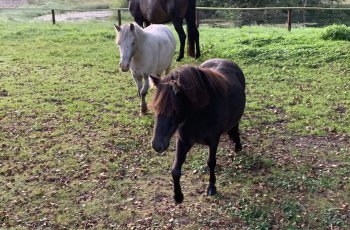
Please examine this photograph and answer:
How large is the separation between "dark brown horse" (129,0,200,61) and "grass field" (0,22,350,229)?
1.58 metres

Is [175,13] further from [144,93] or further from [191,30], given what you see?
[144,93]

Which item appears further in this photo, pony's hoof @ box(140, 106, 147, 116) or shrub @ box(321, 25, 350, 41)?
shrub @ box(321, 25, 350, 41)

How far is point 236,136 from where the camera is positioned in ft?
18.0

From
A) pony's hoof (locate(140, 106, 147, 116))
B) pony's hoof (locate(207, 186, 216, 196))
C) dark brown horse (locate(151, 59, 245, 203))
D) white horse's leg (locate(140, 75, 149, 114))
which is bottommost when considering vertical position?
pony's hoof (locate(207, 186, 216, 196))

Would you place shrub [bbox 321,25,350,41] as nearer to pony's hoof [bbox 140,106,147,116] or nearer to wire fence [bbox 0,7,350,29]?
pony's hoof [bbox 140,106,147,116]

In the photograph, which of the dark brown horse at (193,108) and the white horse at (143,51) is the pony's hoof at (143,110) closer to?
the white horse at (143,51)

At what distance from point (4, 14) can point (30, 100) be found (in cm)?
1676

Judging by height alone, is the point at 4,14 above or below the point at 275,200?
above

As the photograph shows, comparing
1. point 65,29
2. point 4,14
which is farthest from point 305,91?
point 4,14

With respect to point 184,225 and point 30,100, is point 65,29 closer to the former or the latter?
point 30,100

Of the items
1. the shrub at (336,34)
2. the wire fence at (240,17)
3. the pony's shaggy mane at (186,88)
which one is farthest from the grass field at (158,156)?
the wire fence at (240,17)

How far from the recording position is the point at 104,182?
16.4ft

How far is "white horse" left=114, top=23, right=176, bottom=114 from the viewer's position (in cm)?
623

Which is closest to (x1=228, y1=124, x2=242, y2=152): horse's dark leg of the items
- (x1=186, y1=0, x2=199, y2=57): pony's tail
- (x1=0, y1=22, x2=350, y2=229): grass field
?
(x1=0, y1=22, x2=350, y2=229): grass field
